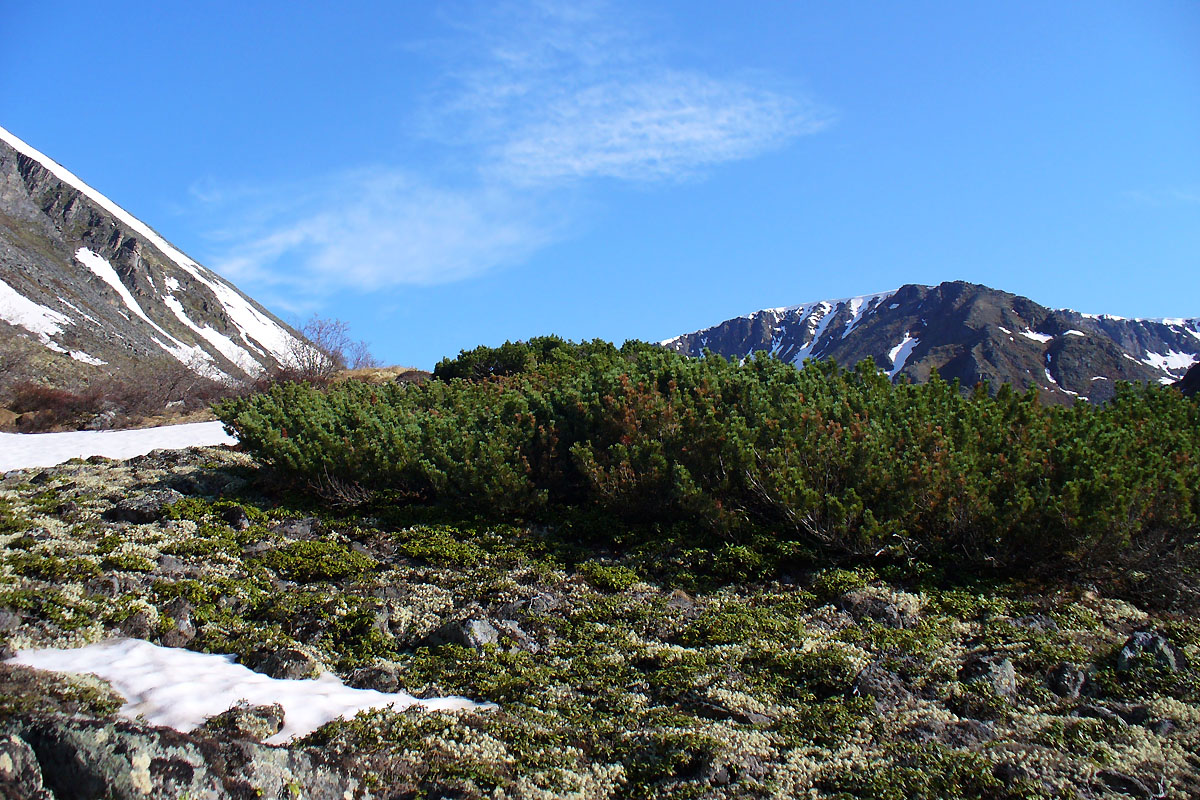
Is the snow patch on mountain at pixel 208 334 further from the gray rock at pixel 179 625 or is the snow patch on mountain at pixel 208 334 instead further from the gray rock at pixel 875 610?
the gray rock at pixel 875 610

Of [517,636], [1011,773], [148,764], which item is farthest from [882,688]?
[148,764]

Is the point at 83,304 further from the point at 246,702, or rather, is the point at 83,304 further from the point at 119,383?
the point at 246,702

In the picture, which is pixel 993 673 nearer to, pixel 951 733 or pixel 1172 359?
pixel 951 733

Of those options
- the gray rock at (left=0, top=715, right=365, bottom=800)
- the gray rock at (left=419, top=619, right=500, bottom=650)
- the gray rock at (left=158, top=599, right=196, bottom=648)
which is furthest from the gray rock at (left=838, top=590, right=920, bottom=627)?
the gray rock at (left=158, top=599, right=196, bottom=648)

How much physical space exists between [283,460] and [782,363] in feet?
21.7

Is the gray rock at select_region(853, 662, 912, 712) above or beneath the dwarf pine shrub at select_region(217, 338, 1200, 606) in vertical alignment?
beneath

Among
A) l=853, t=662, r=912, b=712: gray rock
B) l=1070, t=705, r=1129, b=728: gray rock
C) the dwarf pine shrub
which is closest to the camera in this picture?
l=1070, t=705, r=1129, b=728: gray rock

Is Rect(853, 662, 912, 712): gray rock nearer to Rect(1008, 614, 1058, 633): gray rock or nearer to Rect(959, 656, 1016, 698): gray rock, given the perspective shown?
Rect(959, 656, 1016, 698): gray rock

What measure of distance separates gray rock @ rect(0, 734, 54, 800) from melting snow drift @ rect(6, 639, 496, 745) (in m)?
1.13

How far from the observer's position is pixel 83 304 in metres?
66.9

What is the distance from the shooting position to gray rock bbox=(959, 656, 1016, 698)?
4.28 metres

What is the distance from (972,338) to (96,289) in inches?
3664

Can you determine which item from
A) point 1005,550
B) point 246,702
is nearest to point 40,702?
point 246,702

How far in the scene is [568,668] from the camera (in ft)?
15.5
